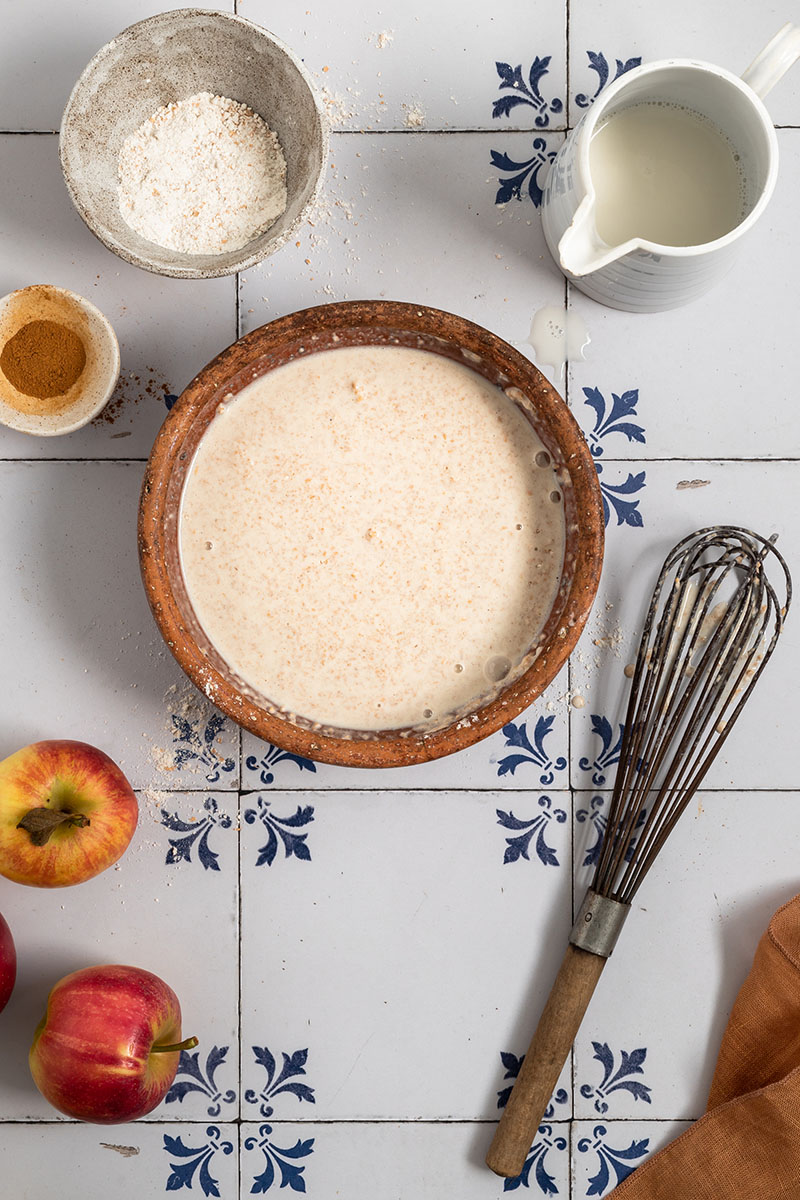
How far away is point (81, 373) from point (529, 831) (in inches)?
23.5

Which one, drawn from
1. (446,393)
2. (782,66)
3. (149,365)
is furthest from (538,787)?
(782,66)

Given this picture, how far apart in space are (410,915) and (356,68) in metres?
0.80

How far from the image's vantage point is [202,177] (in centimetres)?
84

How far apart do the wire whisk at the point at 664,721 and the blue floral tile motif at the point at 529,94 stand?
423 millimetres

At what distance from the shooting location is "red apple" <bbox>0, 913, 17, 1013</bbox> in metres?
0.85

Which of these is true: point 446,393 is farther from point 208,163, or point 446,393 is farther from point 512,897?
point 512,897

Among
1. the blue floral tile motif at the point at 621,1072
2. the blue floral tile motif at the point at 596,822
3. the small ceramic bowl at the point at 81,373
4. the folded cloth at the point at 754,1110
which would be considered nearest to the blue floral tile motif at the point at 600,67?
the small ceramic bowl at the point at 81,373

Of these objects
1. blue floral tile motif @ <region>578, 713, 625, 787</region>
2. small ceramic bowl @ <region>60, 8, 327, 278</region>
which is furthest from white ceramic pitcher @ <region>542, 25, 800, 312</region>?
blue floral tile motif @ <region>578, 713, 625, 787</region>

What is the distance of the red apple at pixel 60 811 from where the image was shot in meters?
0.82

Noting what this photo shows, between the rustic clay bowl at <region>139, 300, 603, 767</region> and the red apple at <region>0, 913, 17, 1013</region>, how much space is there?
1.00 ft

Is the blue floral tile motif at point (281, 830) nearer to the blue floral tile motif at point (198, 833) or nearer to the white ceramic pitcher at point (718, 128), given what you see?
the blue floral tile motif at point (198, 833)

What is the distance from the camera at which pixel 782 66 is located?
754 mm

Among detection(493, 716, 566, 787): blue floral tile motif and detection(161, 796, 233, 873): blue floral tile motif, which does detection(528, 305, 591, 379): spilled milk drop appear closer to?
detection(493, 716, 566, 787): blue floral tile motif

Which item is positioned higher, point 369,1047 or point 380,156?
point 380,156
